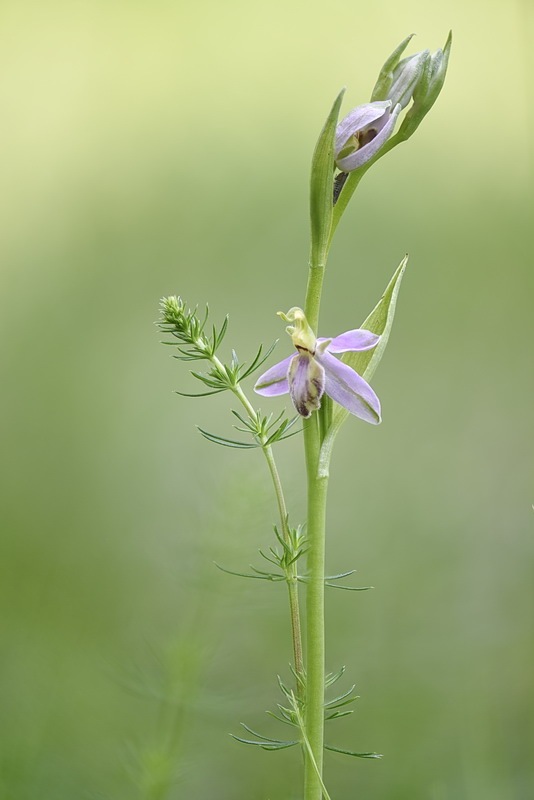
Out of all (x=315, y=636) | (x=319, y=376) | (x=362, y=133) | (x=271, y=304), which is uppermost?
(x=271, y=304)

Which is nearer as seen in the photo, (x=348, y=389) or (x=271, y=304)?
(x=348, y=389)

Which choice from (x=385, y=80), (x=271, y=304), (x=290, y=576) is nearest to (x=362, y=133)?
(x=385, y=80)

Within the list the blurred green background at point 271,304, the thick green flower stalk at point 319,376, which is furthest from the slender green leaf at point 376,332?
the blurred green background at point 271,304

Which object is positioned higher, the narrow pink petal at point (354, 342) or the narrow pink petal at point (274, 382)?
the narrow pink petal at point (354, 342)

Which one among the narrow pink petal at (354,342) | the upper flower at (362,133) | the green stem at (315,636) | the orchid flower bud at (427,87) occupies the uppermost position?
the orchid flower bud at (427,87)

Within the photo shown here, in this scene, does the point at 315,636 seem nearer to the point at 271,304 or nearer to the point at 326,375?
the point at 326,375

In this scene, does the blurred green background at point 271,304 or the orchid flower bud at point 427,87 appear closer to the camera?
the orchid flower bud at point 427,87

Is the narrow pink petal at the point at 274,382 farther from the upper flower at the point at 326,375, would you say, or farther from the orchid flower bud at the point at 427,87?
the orchid flower bud at the point at 427,87

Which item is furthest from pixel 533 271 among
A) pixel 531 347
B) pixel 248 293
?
pixel 248 293
